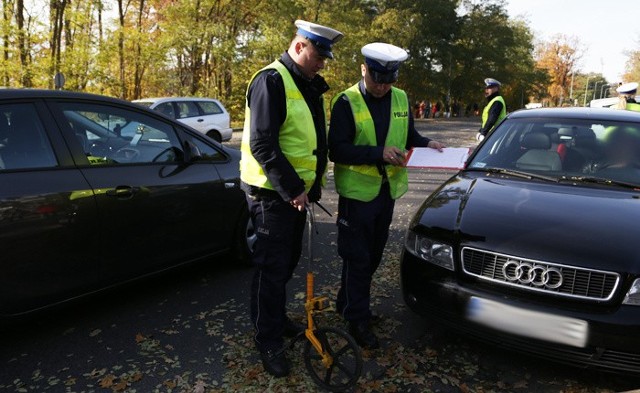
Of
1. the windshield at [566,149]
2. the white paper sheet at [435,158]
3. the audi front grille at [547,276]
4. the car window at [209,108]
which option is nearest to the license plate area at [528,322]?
the audi front grille at [547,276]

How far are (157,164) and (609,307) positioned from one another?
2.99m

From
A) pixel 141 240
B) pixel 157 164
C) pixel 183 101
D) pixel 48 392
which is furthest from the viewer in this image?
pixel 183 101

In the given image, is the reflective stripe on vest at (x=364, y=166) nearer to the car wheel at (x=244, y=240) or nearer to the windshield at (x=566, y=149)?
the windshield at (x=566, y=149)

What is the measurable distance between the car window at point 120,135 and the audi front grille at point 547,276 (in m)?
2.43

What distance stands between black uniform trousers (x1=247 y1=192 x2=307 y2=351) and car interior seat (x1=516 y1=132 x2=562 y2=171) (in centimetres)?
197

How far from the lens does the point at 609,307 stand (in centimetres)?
239

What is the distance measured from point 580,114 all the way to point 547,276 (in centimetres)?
224

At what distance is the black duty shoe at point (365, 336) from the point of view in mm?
3057

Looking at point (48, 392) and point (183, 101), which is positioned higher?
point (183, 101)

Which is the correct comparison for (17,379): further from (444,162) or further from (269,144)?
(444,162)

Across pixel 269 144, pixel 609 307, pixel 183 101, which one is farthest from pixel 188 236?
pixel 183 101

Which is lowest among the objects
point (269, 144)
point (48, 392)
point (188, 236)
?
point (48, 392)

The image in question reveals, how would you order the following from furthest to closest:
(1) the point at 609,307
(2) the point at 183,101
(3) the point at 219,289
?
(2) the point at 183,101 → (3) the point at 219,289 → (1) the point at 609,307

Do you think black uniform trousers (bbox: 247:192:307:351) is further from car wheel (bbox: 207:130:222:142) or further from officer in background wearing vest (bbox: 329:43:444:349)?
car wheel (bbox: 207:130:222:142)
